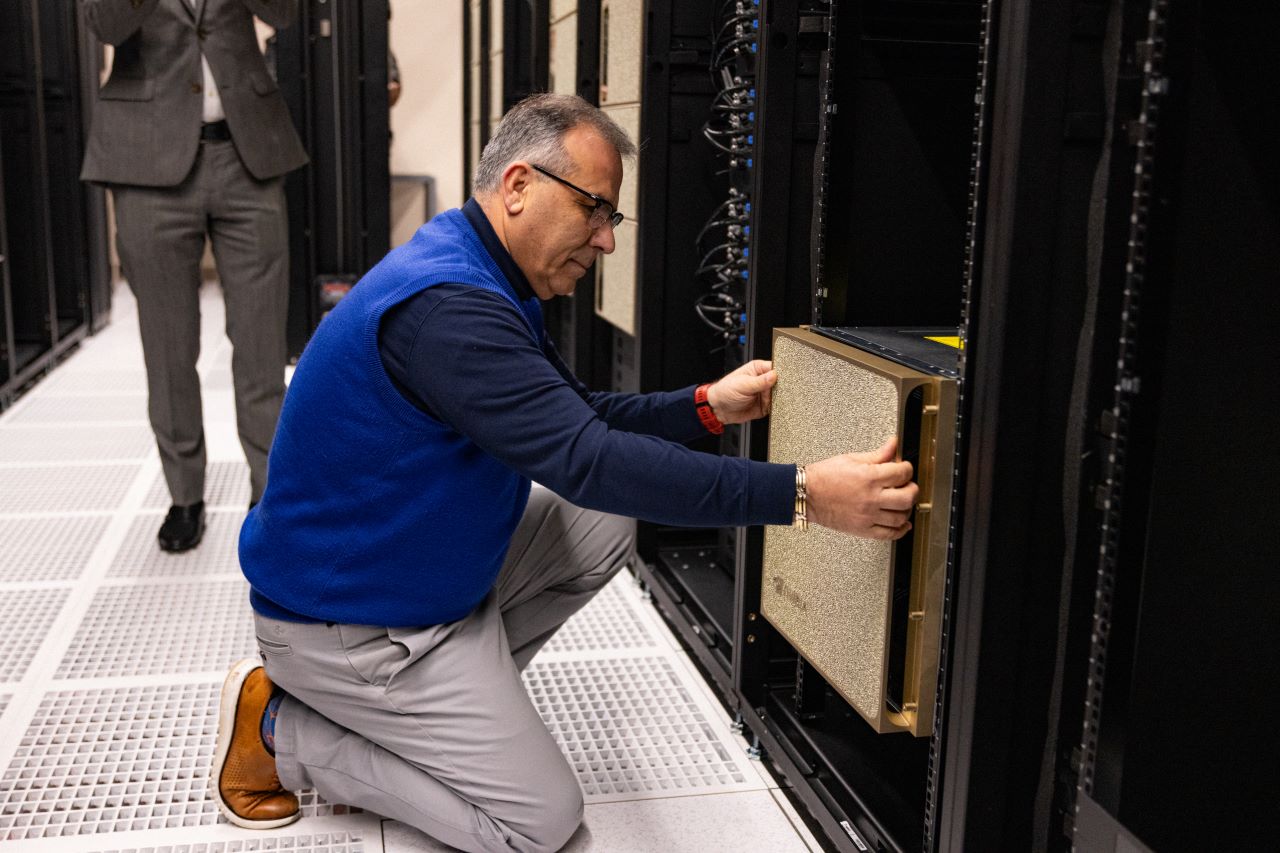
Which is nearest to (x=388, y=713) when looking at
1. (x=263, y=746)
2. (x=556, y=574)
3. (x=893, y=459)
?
(x=263, y=746)

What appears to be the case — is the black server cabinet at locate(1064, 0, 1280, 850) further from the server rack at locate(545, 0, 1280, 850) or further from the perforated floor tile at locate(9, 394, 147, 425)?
the perforated floor tile at locate(9, 394, 147, 425)

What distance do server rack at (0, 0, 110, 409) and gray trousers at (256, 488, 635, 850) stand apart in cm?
340

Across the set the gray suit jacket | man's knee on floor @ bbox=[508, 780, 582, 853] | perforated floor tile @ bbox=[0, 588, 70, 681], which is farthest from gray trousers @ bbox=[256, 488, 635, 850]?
the gray suit jacket

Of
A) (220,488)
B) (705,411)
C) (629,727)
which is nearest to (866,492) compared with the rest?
(705,411)

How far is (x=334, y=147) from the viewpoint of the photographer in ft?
18.1

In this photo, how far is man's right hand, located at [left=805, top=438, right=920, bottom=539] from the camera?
1.45m

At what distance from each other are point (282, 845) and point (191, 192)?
72.4 inches

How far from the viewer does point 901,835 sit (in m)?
1.74

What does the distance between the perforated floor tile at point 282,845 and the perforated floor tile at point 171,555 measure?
1254 mm

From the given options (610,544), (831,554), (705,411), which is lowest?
(610,544)

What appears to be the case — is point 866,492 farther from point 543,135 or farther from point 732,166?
point 732,166

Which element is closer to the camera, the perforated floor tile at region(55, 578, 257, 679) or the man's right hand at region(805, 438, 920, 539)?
the man's right hand at region(805, 438, 920, 539)

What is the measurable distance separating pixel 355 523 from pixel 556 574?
46cm

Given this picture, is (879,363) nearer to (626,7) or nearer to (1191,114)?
(1191,114)
